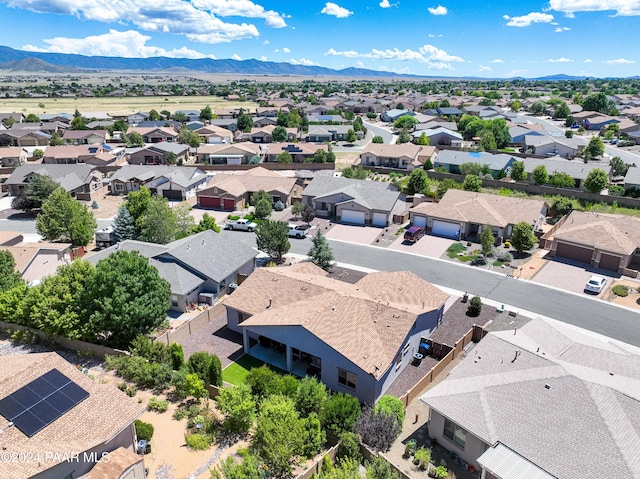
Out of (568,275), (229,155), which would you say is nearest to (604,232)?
(568,275)

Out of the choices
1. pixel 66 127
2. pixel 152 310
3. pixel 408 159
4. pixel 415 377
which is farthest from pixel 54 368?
pixel 66 127

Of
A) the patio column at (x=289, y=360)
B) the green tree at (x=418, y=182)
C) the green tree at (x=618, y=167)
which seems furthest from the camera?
the green tree at (x=618, y=167)

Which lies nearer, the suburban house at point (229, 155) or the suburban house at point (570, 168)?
Answer: the suburban house at point (570, 168)

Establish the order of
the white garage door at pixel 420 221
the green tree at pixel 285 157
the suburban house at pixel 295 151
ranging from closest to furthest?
1. the white garage door at pixel 420 221
2. the green tree at pixel 285 157
3. the suburban house at pixel 295 151

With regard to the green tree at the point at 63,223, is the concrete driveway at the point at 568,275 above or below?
below

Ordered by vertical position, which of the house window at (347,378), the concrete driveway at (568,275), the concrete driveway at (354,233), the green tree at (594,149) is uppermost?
the green tree at (594,149)

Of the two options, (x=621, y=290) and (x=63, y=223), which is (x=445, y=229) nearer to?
(x=621, y=290)

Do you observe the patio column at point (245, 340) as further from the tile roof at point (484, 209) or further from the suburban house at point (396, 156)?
the suburban house at point (396, 156)

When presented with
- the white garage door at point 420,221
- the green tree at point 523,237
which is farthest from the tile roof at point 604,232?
the white garage door at point 420,221
